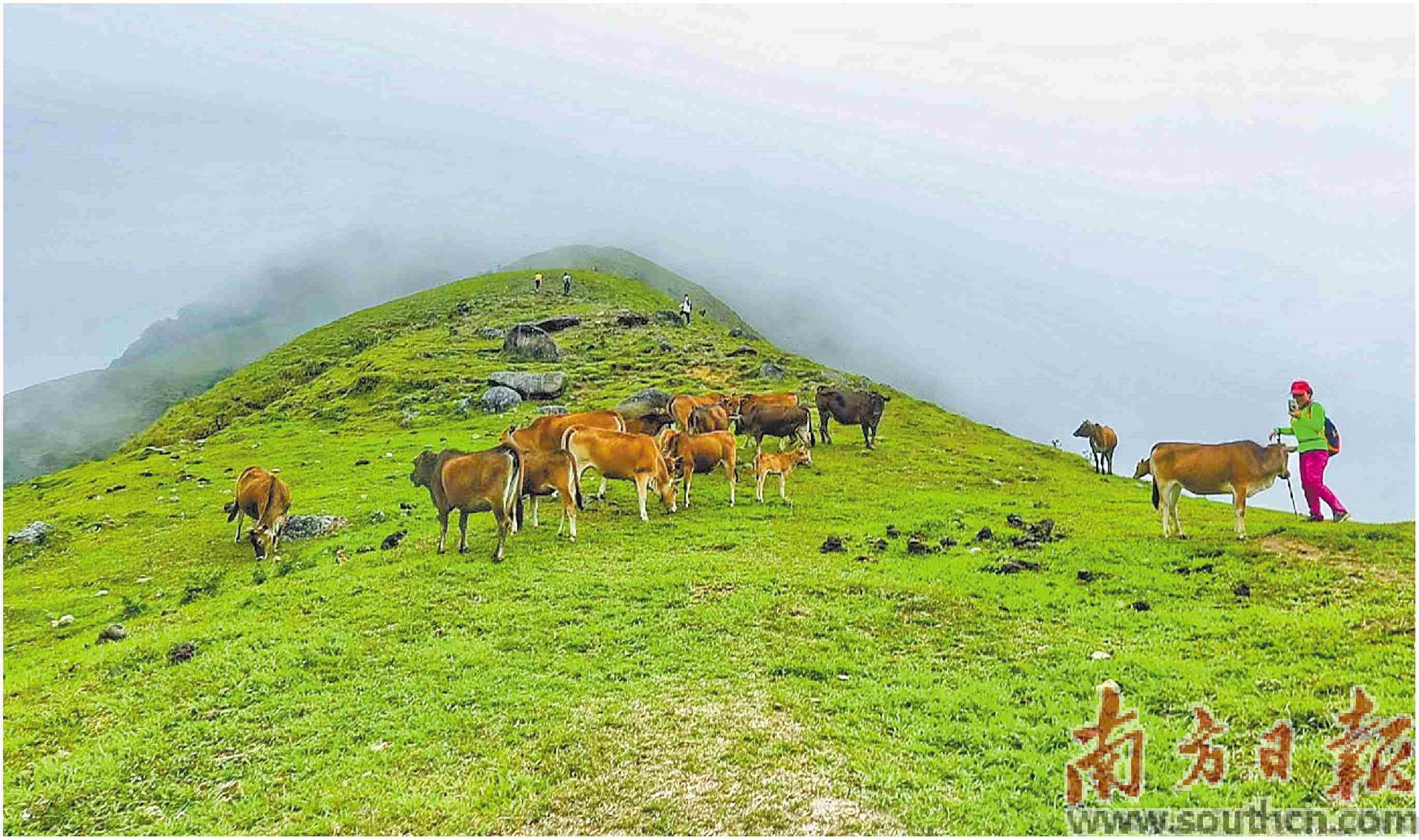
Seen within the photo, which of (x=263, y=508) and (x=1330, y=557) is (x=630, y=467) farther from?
(x=1330, y=557)

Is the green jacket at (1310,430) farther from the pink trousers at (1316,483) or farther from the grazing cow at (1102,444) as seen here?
the grazing cow at (1102,444)

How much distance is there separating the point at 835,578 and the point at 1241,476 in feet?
26.2

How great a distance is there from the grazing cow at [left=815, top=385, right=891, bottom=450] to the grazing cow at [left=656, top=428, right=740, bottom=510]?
11298 millimetres

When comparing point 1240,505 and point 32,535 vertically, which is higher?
point 1240,505

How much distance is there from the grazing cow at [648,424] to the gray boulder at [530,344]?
28.5m

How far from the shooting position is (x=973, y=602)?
1295cm

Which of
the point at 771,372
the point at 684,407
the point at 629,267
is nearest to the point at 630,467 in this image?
the point at 684,407

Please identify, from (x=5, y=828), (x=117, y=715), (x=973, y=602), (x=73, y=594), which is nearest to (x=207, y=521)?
(x=73, y=594)

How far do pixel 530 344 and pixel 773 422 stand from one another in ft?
101

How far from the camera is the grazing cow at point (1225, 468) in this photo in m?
14.4

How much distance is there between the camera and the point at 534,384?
41969mm

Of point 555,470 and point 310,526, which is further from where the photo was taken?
point 310,526

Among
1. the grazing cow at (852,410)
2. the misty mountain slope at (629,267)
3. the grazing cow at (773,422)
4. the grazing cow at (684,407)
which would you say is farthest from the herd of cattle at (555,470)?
the misty mountain slope at (629,267)

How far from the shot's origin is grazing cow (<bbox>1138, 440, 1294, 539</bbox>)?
14.4 meters
